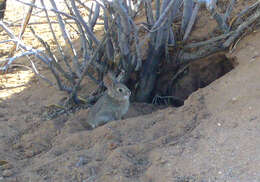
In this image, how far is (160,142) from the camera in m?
4.14

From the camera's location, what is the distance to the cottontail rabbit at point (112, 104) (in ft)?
17.8

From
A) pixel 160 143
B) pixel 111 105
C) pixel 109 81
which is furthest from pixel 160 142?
pixel 109 81

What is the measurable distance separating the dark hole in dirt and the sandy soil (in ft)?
2.95

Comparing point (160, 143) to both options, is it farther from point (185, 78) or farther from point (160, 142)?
point (185, 78)

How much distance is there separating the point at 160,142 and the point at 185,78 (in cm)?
278

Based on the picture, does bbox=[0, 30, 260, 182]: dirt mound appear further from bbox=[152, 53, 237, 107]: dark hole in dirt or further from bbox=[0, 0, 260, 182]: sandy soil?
bbox=[152, 53, 237, 107]: dark hole in dirt

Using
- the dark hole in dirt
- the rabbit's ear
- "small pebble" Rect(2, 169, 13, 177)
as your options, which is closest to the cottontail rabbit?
the rabbit's ear

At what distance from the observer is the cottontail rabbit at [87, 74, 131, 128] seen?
17.8 feet

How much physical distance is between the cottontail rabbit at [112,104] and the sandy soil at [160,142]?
0.30 meters

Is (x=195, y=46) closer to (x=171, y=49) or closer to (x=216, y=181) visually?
(x=171, y=49)

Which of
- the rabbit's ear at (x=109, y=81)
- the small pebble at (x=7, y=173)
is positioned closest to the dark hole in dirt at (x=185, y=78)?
the rabbit's ear at (x=109, y=81)

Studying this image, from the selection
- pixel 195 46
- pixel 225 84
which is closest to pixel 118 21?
pixel 195 46

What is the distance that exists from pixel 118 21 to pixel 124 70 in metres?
0.88

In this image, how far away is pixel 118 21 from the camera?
527 cm
